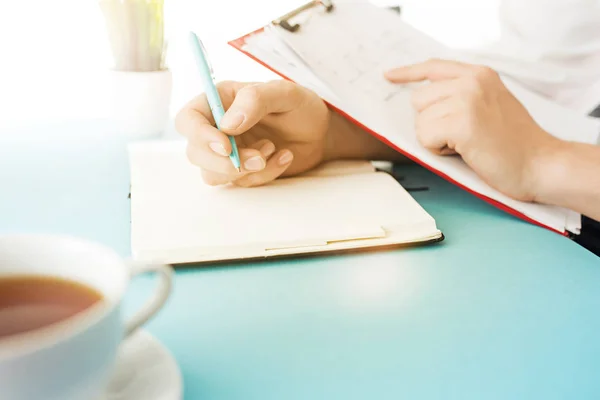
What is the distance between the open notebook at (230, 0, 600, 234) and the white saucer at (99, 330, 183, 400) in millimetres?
371

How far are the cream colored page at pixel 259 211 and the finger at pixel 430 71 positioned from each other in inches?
5.2

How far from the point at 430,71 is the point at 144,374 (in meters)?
0.51

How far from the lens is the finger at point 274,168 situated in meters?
0.59

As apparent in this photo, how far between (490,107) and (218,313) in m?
0.39

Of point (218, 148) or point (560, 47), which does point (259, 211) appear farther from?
point (560, 47)

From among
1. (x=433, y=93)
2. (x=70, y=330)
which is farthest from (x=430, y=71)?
(x=70, y=330)

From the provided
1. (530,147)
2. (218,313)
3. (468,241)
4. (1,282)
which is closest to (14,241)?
(1,282)

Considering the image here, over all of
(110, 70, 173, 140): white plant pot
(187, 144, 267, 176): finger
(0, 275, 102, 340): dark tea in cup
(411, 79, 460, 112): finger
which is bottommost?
(110, 70, 173, 140): white plant pot

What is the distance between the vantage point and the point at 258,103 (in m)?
0.55

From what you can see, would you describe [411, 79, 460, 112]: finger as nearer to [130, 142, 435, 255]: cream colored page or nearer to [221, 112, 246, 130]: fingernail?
[130, 142, 435, 255]: cream colored page

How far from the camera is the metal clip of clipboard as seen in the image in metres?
0.67

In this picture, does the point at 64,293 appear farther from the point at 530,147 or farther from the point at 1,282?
the point at 530,147

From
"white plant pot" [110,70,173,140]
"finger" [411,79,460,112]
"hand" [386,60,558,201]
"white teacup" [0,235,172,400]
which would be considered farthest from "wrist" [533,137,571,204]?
"white plant pot" [110,70,173,140]

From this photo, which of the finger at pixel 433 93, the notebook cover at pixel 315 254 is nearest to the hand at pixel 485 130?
the finger at pixel 433 93
